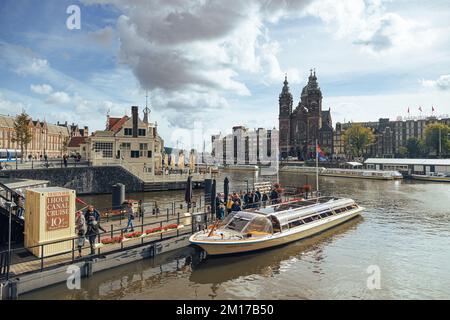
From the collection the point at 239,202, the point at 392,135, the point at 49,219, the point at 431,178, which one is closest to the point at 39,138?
the point at 239,202

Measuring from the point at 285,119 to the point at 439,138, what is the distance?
7799 cm

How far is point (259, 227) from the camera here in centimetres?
2088

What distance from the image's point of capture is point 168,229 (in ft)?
67.2

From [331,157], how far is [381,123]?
53450mm

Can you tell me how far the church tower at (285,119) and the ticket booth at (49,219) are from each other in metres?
157

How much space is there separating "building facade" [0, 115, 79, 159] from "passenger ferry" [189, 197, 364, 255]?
86330 mm

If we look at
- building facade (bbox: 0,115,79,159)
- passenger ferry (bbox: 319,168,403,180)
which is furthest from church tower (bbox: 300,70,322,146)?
building facade (bbox: 0,115,79,159)

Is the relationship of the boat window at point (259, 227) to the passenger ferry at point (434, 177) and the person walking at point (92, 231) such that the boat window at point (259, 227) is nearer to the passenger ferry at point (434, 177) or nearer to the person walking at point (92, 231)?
the person walking at point (92, 231)

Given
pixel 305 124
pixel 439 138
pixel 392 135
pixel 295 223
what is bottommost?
pixel 295 223

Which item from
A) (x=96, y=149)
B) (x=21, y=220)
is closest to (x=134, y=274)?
(x=21, y=220)

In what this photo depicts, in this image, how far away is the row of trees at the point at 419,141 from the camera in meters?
113

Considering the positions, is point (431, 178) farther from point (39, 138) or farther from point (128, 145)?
point (39, 138)

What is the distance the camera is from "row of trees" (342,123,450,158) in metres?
113

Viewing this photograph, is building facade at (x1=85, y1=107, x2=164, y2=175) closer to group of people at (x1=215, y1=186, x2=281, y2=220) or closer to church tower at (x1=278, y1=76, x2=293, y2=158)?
group of people at (x1=215, y1=186, x2=281, y2=220)
